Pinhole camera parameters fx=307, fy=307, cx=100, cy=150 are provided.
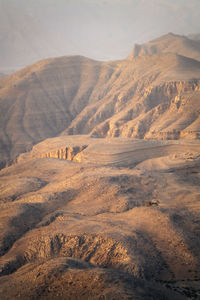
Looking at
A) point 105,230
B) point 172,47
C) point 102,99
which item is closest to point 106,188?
point 105,230

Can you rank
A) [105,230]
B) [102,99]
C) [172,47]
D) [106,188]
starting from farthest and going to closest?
[172,47], [102,99], [106,188], [105,230]

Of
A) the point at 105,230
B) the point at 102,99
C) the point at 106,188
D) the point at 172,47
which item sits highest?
the point at 172,47

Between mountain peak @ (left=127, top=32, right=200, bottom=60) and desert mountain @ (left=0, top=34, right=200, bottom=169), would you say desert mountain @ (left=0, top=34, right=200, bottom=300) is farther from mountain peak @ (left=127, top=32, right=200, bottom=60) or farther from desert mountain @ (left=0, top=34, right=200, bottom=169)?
mountain peak @ (left=127, top=32, right=200, bottom=60)

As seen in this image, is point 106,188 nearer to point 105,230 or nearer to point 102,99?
point 105,230

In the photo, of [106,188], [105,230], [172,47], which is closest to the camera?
[105,230]

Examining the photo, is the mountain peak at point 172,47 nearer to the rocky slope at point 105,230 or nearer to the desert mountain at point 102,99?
the desert mountain at point 102,99

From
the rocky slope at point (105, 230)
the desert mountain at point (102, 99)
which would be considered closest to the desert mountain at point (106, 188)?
the rocky slope at point (105, 230)

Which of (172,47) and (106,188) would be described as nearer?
(106,188)

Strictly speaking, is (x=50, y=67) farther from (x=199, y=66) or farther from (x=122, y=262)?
(x=122, y=262)
